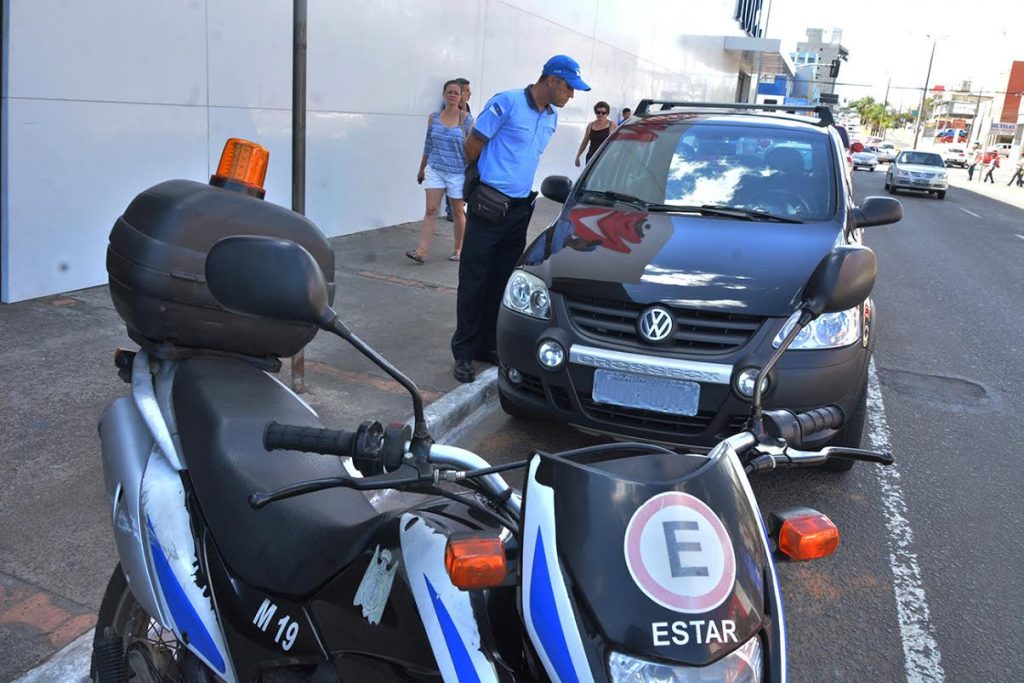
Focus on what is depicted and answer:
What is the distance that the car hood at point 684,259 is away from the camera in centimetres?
398

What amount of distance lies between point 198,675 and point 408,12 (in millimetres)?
9531

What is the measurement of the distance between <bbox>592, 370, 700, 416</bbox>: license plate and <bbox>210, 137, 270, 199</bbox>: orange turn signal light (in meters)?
1.88

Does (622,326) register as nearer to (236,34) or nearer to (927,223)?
(236,34)

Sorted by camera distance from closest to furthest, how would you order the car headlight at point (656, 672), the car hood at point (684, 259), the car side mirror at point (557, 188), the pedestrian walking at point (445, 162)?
the car headlight at point (656, 672), the car hood at point (684, 259), the car side mirror at point (557, 188), the pedestrian walking at point (445, 162)

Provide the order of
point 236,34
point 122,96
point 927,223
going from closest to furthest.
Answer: point 122,96 → point 236,34 → point 927,223

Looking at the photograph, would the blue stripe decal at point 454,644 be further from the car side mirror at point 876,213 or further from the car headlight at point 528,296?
the car side mirror at point 876,213

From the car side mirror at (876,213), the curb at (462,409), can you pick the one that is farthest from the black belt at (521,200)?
the car side mirror at (876,213)

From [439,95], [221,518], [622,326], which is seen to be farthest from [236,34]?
[221,518]

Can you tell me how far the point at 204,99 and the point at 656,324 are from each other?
4982 millimetres

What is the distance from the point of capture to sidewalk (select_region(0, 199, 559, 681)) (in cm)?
288

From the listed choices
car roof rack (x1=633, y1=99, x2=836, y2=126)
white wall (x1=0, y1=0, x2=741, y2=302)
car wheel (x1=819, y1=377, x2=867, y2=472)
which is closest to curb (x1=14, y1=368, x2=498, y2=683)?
car wheel (x1=819, y1=377, x2=867, y2=472)

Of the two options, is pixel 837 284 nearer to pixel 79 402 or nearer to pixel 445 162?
pixel 79 402

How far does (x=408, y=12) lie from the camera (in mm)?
10312

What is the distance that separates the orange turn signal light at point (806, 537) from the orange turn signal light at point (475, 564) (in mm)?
540
